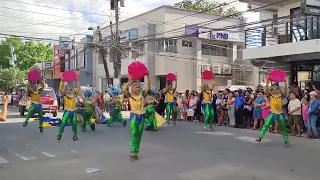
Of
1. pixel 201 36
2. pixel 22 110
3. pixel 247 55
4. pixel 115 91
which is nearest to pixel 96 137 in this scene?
pixel 115 91

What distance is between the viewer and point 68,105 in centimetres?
1138

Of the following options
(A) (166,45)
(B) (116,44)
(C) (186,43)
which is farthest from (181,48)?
(B) (116,44)

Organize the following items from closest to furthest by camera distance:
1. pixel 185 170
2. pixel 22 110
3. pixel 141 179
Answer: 1. pixel 141 179
2. pixel 185 170
3. pixel 22 110

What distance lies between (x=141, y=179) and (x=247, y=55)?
13.7 meters

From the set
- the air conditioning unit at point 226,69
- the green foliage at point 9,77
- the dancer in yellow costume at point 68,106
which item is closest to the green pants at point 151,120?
the dancer in yellow costume at point 68,106

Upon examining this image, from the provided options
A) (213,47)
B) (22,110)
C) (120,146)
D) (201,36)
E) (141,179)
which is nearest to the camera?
(141,179)

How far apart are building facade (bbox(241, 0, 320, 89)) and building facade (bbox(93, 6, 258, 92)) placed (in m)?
10.3

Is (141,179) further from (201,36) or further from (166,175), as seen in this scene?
(201,36)

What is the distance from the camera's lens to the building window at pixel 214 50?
108 ft

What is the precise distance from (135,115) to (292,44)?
10.5 meters

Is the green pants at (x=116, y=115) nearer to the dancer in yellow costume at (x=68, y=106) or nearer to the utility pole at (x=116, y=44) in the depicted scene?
the dancer in yellow costume at (x=68, y=106)

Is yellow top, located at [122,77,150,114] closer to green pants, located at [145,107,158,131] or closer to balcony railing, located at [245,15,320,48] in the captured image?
green pants, located at [145,107,158,131]

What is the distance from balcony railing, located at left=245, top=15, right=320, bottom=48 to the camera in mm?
16781

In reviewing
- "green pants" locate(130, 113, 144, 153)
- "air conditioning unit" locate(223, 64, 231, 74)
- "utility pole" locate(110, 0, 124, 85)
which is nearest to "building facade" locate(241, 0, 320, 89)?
"green pants" locate(130, 113, 144, 153)
